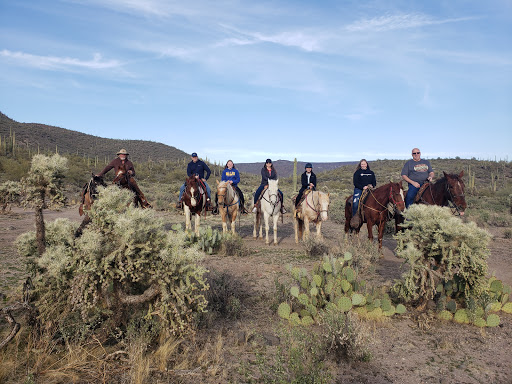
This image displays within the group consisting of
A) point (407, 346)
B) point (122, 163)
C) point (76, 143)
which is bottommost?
point (407, 346)

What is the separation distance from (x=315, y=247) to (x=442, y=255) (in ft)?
16.2

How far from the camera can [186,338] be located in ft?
15.0

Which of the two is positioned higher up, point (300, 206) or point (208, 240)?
point (300, 206)

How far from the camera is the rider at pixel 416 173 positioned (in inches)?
400

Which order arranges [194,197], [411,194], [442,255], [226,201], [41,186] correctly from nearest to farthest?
[41,186], [442,255], [411,194], [194,197], [226,201]

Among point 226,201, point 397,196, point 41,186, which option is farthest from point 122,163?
point 397,196

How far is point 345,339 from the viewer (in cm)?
422

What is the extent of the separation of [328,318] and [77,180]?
1330 inches

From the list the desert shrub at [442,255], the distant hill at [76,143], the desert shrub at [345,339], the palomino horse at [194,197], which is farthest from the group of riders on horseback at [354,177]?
the distant hill at [76,143]

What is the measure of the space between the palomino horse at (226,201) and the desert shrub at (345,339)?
25.5ft

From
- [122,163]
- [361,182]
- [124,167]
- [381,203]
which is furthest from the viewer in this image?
[361,182]

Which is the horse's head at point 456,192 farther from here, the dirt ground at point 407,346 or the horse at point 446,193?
the dirt ground at point 407,346

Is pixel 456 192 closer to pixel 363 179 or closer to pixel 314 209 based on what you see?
pixel 363 179

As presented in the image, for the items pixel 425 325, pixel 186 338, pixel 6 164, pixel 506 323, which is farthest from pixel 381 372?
pixel 6 164
